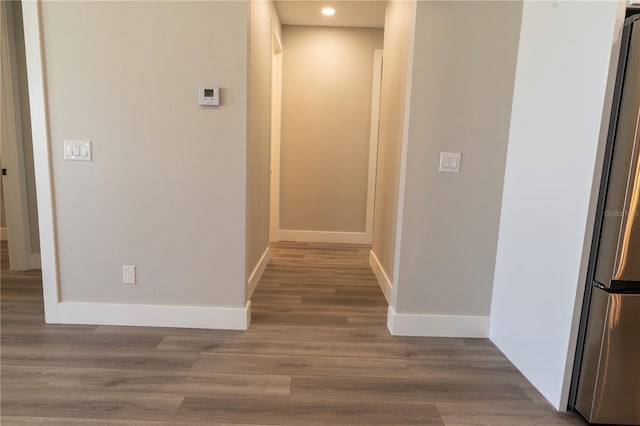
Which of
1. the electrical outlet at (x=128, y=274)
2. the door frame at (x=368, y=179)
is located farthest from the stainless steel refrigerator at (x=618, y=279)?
the door frame at (x=368, y=179)

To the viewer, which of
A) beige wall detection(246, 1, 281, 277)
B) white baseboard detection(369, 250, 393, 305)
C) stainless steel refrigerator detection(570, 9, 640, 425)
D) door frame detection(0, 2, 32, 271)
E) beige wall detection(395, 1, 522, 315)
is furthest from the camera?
door frame detection(0, 2, 32, 271)

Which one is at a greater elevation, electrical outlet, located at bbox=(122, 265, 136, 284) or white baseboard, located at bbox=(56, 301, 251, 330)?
electrical outlet, located at bbox=(122, 265, 136, 284)

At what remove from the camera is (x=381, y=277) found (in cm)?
314

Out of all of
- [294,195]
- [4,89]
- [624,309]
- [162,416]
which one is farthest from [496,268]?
[4,89]

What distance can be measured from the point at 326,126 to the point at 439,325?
3.04 meters

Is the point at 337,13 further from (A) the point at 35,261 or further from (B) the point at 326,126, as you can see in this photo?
(A) the point at 35,261

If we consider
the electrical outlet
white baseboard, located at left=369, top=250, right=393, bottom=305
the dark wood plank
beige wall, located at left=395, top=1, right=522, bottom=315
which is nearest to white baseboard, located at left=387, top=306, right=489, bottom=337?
beige wall, located at left=395, top=1, right=522, bottom=315

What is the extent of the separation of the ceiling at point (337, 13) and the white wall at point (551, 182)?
213cm

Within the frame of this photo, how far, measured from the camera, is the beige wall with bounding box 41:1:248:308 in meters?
2.04

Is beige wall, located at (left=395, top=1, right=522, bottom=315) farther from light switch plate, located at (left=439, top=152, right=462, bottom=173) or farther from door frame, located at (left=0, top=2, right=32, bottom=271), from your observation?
door frame, located at (left=0, top=2, right=32, bottom=271)

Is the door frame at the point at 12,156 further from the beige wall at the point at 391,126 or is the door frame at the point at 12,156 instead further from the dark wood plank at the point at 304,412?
the beige wall at the point at 391,126

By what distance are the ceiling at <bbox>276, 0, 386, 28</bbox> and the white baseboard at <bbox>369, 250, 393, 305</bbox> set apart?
2.57m

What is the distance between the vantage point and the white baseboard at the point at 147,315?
2273 millimetres

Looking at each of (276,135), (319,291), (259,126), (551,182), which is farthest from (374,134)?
(551,182)
